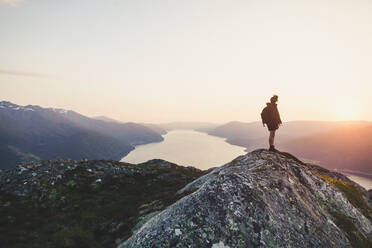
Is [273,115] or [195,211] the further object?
[273,115]

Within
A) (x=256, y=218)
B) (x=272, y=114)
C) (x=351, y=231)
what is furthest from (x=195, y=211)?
(x=272, y=114)

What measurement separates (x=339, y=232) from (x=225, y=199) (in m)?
7.33

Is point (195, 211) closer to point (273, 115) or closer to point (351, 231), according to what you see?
point (351, 231)

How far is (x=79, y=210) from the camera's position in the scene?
17406 mm

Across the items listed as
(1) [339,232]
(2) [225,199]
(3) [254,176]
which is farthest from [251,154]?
(2) [225,199]

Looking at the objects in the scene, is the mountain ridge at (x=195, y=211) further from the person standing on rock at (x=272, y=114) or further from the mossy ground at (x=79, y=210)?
the person standing on rock at (x=272, y=114)

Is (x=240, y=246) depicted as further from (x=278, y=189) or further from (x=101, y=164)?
(x=101, y=164)

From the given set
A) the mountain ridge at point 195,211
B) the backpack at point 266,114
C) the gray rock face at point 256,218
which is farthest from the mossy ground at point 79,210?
the backpack at point 266,114

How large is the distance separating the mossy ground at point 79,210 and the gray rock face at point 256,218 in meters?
4.17

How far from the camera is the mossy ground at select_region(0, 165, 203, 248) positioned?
12.6 metres

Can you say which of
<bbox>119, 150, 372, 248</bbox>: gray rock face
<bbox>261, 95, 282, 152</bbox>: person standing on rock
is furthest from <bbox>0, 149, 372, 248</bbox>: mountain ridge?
<bbox>261, 95, 282, 152</bbox>: person standing on rock

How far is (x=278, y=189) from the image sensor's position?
11.5m

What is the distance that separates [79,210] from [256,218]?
15.2m

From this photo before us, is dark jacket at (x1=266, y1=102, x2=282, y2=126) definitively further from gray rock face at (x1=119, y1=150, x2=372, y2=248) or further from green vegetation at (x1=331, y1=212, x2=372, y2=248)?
green vegetation at (x1=331, y1=212, x2=372, y2=248)
